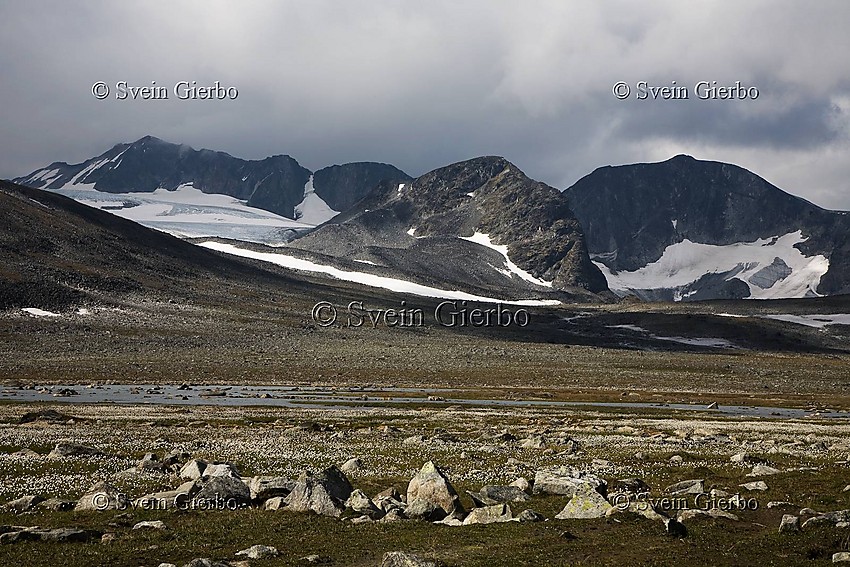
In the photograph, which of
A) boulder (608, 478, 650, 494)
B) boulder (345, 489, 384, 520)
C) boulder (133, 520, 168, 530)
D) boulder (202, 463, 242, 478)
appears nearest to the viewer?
boulder (133, 520, 168, 530)

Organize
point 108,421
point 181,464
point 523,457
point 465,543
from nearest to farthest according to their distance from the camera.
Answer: point 465,543 < point 181,464 < point 523,457 < point 108,421

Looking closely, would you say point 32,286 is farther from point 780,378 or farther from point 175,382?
point 780,378

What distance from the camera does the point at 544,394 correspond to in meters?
102

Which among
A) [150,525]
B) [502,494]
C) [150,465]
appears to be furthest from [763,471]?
[150,465]

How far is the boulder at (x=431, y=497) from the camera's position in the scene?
24.1 m

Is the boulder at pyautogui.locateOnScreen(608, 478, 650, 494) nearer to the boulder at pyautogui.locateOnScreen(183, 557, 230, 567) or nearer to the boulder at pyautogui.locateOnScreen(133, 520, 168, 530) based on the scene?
the boulder at pyautogui.locateOnScreen(133, 520, 168, 530)

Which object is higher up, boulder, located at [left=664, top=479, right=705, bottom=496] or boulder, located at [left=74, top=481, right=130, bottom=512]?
boulder, located at [left=664, top=479, right=705, bottom=496]

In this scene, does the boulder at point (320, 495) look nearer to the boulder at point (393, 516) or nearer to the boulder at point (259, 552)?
the boulder at point (393, 516)

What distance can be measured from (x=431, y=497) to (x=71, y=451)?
19202mm

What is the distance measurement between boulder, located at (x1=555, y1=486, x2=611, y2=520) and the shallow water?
179 feet

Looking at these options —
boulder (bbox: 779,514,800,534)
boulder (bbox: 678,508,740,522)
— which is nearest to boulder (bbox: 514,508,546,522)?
boulder (bbox: 678,508,740,522)

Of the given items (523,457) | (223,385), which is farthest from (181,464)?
(223,385)

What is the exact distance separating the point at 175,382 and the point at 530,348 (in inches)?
3681

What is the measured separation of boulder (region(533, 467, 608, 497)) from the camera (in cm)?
2823
